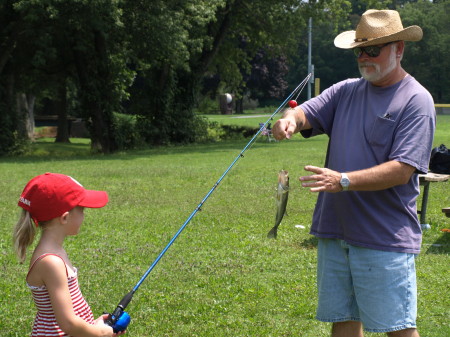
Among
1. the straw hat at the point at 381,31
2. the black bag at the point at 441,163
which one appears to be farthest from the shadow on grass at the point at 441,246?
the straw hat at the point at 381,31

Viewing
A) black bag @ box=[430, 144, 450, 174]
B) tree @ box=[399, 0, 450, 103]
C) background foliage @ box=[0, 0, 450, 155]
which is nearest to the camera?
black bag @ box=[430, 144, 450, 174]

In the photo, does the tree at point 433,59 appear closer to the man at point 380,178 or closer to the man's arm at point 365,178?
the man at point 380,178

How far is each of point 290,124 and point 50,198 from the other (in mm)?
1425

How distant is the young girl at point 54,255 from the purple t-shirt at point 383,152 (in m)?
1.30

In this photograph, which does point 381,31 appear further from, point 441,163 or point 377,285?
point 441,163

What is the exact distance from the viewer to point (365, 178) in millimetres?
3504

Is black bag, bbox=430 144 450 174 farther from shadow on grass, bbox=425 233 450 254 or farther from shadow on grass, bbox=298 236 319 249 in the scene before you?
shadow on grass, bbox=298 236 319 249

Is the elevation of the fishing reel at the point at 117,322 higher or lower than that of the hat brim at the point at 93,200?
lower

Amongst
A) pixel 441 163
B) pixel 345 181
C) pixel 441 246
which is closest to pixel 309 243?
pixel 441 246

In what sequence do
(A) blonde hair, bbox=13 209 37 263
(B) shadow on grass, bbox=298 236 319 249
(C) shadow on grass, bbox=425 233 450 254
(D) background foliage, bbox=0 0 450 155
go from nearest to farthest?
(A) blonde hair, bbox=13 209 37 263 → (C) shadow on grass, bbox=425 233 450 254 → (B) shadow on grass, bbox=298 236 319 249 → (D) background foliage, bbox=0 0 450 155

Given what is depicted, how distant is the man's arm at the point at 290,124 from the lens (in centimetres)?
400

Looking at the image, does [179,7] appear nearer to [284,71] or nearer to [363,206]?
[363,206]

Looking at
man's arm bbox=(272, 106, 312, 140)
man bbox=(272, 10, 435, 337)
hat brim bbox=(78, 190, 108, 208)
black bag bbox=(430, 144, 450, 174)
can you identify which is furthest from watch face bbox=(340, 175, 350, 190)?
black bag bbox=(430, 144, 450, 174)

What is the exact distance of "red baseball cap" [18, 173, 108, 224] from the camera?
128 inches
